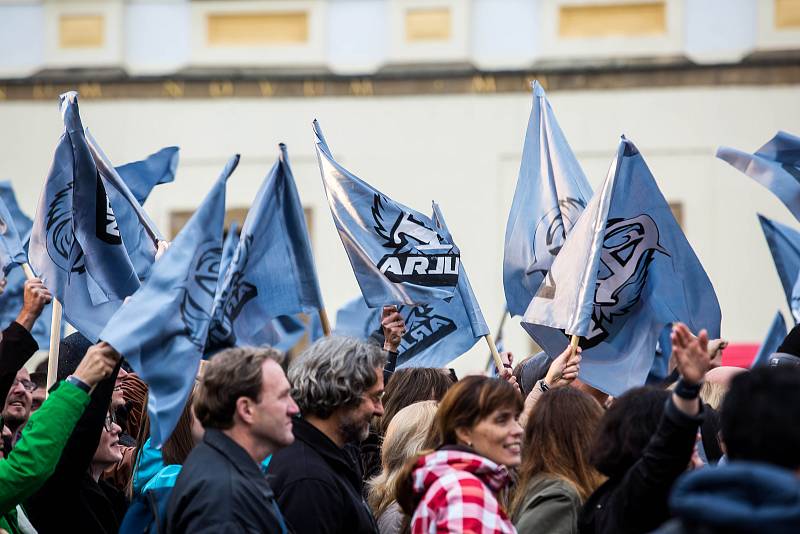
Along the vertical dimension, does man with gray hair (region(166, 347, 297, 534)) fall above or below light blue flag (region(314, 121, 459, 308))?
below

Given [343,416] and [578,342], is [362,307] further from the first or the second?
[343,416]

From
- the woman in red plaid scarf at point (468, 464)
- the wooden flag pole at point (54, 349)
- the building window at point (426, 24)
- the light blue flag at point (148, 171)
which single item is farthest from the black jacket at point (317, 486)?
the building window at point (426, 24)

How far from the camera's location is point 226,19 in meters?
16.9

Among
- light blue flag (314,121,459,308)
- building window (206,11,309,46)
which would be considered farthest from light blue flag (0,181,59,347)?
building window (206,11,309,46)

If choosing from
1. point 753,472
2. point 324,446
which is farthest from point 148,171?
point 753,472

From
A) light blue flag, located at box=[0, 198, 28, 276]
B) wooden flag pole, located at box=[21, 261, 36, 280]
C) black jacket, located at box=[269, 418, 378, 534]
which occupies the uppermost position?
light blue flag, located at box=[0, 198, 28, 276]

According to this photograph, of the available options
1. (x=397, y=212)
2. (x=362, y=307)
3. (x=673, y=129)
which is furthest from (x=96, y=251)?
(x=673, y=129)

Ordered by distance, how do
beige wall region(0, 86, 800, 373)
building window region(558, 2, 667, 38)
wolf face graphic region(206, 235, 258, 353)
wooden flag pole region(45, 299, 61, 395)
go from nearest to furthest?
wolf face graphic region(206, 235, 258, 353), wooden flag pole region(45, 299, 61, 395), beige wall region(0, 86, 800, 373), building window region(558, 2, 667, 38)

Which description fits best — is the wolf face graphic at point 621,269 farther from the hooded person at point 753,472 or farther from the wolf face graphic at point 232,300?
the hooded person at point 753,472

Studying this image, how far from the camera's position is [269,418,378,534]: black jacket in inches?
186

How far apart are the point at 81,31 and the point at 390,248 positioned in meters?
10.9

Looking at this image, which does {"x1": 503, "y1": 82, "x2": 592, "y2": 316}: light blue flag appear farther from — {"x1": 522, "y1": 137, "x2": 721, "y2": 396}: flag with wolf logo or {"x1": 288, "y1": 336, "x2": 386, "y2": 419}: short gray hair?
{"x1": 288, "y1": 336, "x2": 386, "y2": 419}: short gray hair

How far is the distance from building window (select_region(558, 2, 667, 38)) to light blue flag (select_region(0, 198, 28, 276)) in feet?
31.5

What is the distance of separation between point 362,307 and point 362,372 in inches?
207
